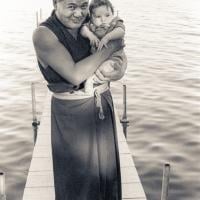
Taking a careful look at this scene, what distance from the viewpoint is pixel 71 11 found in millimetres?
2949

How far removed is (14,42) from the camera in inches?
1035

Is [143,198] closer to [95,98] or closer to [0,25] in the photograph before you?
[95,98]

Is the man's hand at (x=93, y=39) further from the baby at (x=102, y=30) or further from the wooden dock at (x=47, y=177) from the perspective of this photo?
the wooden dock at (x=47, y=177)

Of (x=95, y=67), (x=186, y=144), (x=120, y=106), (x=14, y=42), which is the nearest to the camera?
(x=95, y=67)

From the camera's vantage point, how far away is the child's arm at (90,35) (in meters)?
3.16

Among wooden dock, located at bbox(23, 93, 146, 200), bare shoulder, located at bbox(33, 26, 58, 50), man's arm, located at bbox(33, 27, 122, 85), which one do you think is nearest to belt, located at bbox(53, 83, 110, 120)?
man's arm, located at bbox(33, 27, 122, 85)

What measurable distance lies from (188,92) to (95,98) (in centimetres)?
1286

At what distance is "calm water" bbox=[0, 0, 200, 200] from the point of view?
9.65m

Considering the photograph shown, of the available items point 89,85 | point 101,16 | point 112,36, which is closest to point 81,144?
point 89,85

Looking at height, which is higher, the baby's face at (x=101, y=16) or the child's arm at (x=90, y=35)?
the baby's face at (x=101, y=16)

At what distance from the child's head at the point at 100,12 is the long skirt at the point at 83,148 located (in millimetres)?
628

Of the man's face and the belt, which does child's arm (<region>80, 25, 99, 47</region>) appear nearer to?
the man's face

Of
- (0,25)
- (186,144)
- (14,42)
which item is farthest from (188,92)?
(0,25)

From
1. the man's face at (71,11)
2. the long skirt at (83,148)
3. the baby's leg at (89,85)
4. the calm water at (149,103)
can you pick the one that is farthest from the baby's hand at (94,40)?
the calm water at (149,103)
